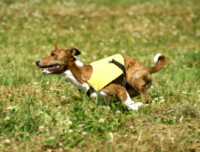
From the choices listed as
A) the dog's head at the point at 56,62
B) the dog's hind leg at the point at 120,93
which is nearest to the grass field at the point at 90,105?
the dog's hind leg at the point at 120,93

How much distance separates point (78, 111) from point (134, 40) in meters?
5.85

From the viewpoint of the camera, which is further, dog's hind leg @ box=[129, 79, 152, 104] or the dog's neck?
dog's hind leg @ box=[129, 79, 152, 104]

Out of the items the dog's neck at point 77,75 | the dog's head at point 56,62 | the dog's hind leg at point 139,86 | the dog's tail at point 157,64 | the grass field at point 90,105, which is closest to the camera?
the grass field at point 90,105

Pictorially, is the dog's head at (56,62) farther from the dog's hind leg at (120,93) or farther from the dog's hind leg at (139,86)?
the dog's hind leg at (139,86)

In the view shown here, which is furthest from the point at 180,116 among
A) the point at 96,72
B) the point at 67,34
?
the point at 67,34

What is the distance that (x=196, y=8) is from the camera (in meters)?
13.3

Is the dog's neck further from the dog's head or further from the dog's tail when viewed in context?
the dog's tail

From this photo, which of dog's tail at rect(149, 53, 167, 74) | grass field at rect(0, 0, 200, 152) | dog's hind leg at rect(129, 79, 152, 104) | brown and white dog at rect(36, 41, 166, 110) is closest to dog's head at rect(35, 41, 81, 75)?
brown and white dog at rect(36, 41, 166, 110)

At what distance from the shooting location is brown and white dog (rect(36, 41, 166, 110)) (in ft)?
12.4

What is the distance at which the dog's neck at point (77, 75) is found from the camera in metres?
3.86

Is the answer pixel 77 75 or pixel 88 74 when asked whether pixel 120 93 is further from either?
pixel 77 75

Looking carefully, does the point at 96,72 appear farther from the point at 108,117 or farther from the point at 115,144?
the point at 115,144

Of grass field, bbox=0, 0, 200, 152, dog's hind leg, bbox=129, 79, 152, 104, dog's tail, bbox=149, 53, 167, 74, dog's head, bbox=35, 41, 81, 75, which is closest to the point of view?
grass field, bbox=0, 0, 200, 152

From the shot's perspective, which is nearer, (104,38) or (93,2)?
(104,38)
